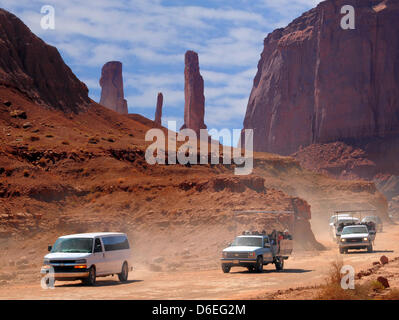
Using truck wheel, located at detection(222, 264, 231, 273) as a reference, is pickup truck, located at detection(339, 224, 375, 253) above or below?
above

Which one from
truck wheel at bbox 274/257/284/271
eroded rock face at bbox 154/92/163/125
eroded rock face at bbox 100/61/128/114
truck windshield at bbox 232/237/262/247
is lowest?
truck wheel at bbox 274/257/284/271

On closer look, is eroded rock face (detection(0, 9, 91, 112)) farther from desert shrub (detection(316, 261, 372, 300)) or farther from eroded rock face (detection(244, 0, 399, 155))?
eroded rock face (detection(244, 0, 399, 155))

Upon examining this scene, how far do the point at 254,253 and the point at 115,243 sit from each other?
6053 millimetres

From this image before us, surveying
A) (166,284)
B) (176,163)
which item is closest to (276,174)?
(176,163)

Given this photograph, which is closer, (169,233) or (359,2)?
(169,233)

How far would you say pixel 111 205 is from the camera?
44594mm

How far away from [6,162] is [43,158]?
16.9ft

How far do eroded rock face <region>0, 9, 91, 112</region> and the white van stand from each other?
2077 inches

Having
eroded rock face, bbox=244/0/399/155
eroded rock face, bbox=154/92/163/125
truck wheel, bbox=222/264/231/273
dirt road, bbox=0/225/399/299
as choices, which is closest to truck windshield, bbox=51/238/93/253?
dirt road, bbox=0/225/399/299

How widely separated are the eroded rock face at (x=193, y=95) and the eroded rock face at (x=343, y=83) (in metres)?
26.2

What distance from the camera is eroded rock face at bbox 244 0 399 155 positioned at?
127 m

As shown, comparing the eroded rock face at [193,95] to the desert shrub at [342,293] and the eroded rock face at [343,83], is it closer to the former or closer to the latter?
the eroded rock face at [343,83]

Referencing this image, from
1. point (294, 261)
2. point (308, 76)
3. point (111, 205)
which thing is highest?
point (308, 76)

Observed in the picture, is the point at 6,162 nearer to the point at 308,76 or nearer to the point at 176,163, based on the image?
the point at 176,163
